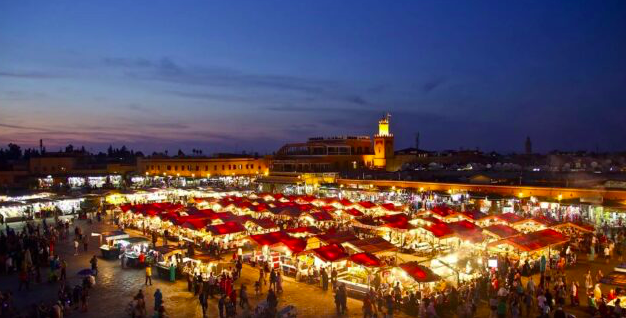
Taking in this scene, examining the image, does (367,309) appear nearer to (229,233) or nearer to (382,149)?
(229,233)

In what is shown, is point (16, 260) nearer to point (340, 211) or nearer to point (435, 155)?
point (340, 211)

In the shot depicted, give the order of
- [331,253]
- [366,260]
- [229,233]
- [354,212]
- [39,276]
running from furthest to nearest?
[354,212] < [229,233] < [39,276] < [331,253] < [366,260]

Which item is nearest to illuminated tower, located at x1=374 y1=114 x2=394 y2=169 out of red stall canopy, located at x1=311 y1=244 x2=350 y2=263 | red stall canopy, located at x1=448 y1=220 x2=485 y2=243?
→ red stall canopy, located at x1=448 y1=220 x2=485 y2=243

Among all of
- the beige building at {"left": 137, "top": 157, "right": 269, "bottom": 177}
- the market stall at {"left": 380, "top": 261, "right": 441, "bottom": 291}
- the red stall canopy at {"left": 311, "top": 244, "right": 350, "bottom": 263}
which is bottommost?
the market stall at {"left": 380, "top": 261, "right": 441, "bottom": 291}

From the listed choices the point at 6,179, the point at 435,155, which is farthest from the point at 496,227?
the point at 435,155

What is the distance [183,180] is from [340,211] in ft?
115

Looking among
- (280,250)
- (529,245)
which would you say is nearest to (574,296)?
(529,245)

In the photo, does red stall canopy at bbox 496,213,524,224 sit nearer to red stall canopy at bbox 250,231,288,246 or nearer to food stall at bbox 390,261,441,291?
food stall at bbox 390,261,441,291

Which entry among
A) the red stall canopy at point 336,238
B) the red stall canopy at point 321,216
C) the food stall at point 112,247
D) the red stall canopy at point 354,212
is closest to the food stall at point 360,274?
the red stall canopy at point 336,238

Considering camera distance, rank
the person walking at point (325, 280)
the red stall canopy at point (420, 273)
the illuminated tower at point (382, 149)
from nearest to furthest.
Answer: the red stall canopy at point (420, 273) → the person walking at point (325, 280) → the illuminated tower at point (382, 149)

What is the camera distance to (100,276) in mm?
16859

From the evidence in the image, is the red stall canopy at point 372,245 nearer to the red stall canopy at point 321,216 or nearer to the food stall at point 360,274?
the food stall at point 360,274

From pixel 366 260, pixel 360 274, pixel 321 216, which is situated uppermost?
pixel 321 216

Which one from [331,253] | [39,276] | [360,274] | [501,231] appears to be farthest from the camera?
[501,231]
